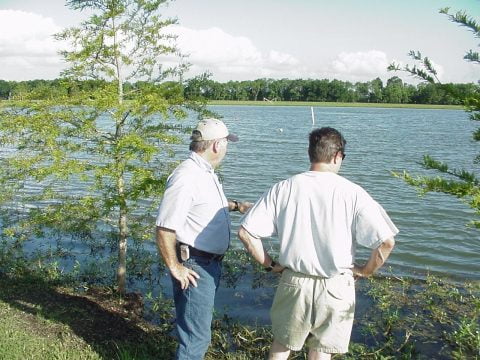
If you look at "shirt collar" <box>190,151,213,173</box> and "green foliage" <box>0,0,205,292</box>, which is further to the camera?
"green foliage" <box>0,0,205,292</box>

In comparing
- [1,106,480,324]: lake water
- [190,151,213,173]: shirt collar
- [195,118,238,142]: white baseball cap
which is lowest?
[1,106,480,324]: lake water

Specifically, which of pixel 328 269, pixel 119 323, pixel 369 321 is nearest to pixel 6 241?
pixel 119 323

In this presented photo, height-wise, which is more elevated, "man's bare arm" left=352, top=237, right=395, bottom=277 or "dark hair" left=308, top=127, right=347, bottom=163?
"dark hair" left=308, top=127, right=347, bottom=163

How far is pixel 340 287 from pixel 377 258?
322 mm

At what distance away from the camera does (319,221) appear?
355 cm

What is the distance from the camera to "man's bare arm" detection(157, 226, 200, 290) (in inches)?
147

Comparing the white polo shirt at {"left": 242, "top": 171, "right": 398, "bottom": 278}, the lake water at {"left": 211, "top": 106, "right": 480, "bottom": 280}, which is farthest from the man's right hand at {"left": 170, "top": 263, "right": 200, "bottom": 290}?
the lake water at {"left": 211, "top": 106, "right": 480, "bottom": 280}

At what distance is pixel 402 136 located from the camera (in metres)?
34.5

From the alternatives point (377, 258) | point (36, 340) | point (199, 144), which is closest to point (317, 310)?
point (377, 258)

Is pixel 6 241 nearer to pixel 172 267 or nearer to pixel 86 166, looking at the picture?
pixel 86 166

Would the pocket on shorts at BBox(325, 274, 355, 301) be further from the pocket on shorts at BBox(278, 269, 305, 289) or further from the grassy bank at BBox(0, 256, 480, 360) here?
the grassy bank at BBox(0, 256, 480, 360)

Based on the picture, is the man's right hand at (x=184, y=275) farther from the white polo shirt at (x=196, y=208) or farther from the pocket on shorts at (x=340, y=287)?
the pocket on shorts at (x=340, y=287)

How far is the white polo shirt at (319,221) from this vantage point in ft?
11.5

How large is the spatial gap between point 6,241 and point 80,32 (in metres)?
4.62
